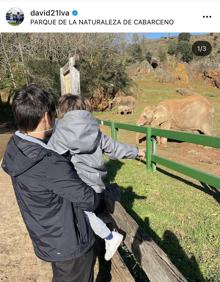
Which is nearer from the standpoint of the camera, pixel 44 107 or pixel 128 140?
pixel 44 107

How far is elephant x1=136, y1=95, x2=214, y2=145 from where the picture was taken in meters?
11.4

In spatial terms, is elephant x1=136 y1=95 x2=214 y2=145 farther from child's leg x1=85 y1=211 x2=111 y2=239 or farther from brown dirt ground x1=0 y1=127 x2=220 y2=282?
child's leg x1=85 y1=211 x2=111 y2=239

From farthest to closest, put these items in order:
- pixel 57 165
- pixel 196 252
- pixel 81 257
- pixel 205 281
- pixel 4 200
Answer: pixel 4 200, pixel 196 252, pixel 205 281, pixel 81 257, pixel 57 165

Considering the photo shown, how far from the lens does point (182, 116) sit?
1155 cm

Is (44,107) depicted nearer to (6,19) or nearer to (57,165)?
(57,165)

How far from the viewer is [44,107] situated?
2172 mm

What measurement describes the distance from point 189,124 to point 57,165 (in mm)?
9874

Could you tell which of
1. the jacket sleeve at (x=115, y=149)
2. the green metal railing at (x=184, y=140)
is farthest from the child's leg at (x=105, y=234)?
the green metal railing at (x=184, y=140)

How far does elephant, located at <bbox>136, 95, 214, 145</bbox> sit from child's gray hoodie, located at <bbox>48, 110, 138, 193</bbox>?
336 inches

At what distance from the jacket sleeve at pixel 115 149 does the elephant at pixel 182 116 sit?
805 cm

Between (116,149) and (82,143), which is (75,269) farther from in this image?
(116,149)

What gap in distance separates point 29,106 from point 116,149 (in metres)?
1.27

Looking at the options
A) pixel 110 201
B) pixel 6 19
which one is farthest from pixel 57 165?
pixel 6 19

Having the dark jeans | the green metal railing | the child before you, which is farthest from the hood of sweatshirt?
the green metal railing
